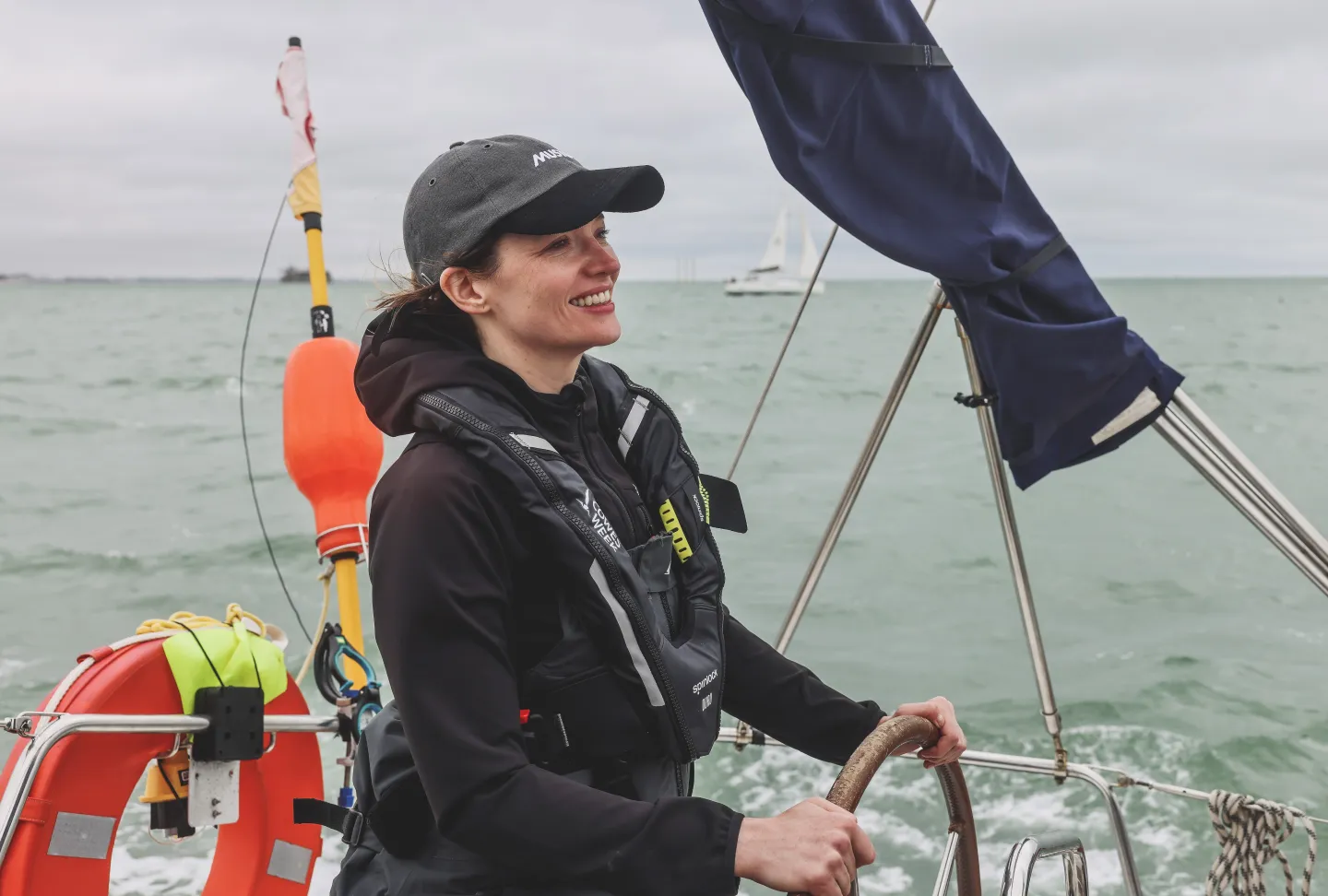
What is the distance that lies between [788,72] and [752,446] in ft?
49.2

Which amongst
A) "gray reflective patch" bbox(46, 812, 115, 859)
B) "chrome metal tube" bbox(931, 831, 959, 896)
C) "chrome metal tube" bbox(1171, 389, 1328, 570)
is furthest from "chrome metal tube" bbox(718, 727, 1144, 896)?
"gray reflective patch" bbox(46, 812, 115, 859)

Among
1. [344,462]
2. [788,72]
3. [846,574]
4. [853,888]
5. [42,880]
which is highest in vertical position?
[788,72]

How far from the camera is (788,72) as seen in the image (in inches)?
78.5

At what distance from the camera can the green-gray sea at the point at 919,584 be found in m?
5.80

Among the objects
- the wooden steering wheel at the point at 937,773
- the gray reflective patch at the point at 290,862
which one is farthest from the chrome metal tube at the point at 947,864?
the gray reflective patch at the point at 290,862

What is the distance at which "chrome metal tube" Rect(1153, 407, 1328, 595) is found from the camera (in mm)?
2111

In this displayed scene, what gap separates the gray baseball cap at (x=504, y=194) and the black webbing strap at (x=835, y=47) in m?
0.47

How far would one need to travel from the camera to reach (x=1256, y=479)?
2104 mm

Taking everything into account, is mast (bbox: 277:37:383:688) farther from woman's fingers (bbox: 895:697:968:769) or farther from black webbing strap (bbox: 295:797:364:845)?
woman's fingers (bbox: 895:697:968:769)

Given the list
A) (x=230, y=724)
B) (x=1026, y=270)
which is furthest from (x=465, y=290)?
(x=230, y=724)

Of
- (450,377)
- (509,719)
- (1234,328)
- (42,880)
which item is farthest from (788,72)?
(1234,328)

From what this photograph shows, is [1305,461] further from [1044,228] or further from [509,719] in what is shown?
[509,719]

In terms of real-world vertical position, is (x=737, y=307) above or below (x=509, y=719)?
above

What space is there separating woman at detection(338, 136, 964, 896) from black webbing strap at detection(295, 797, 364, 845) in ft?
0.07
